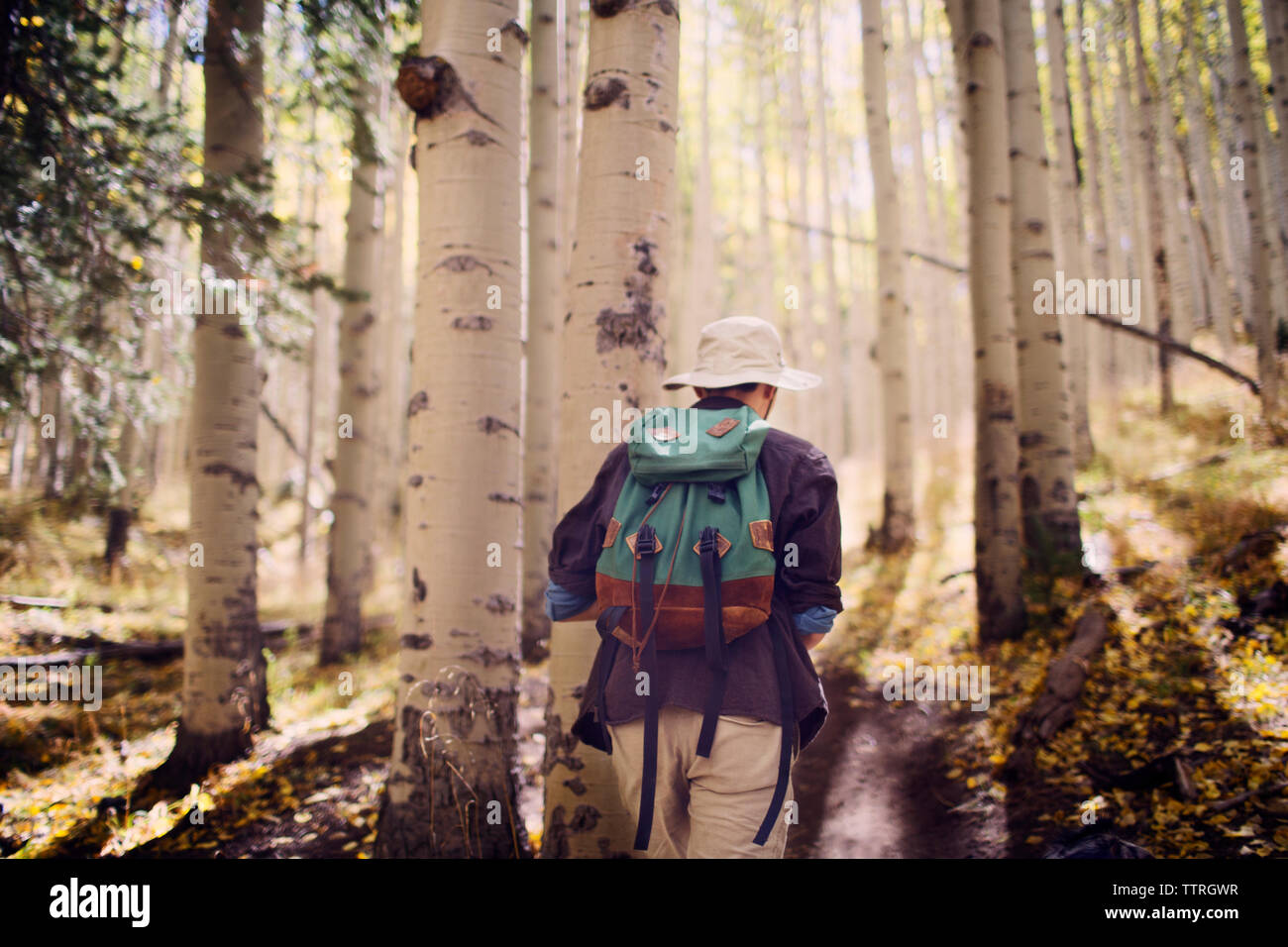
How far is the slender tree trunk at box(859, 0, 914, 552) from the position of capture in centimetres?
942

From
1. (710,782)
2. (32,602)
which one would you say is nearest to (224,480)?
(710,782)

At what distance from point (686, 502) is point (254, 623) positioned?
14.1 ft

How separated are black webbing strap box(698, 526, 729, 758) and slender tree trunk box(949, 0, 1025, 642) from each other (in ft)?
14.9

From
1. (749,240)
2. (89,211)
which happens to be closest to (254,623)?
(89,211)

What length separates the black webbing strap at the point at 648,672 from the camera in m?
1.96

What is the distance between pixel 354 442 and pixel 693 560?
644cm

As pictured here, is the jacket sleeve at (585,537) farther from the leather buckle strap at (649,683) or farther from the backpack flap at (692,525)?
the leather buckle strap at (649,683)

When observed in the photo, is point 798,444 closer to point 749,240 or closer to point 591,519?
point 591,519

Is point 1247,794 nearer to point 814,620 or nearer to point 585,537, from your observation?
point 814,620

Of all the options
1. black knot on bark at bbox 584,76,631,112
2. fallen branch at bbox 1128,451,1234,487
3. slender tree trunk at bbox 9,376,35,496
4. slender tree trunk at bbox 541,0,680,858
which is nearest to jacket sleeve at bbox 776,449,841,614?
slender tree trunk at bbox 541,0,680,858

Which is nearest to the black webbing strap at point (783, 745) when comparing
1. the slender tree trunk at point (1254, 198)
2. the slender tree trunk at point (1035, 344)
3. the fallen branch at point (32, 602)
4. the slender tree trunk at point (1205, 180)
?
the slender tree trunk at point (1035, 344)

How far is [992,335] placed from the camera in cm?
571

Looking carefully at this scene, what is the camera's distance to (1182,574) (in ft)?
17.1

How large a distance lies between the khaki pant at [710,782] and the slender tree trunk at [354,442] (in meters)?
6.28
